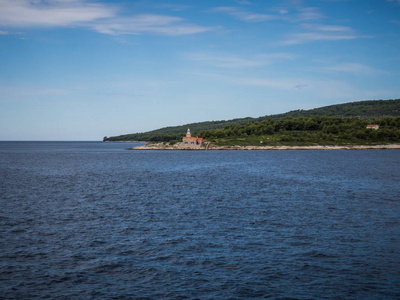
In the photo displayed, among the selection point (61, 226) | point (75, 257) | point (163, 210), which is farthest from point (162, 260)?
point (163, 210)

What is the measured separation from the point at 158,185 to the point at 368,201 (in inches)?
1250

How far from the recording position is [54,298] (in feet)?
57.0

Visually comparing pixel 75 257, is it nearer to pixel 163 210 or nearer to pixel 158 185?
pixel 163 210

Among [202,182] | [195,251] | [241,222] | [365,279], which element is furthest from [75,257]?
[202,182]

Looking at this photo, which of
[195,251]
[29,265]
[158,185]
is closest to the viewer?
[29,265]

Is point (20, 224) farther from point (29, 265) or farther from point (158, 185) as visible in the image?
point (158, 185)

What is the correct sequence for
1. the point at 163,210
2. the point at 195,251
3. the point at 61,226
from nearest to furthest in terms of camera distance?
the point at 195,251 < the point at 61,226 < the point at 163,210

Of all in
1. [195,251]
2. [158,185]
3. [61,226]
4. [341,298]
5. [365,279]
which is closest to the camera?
[341,298]

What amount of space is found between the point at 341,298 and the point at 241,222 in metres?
14.9

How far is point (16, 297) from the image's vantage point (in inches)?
688

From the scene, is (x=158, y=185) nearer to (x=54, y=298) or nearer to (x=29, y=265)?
(x=29, y=265)

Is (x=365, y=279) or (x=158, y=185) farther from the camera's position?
(x=158, y=185)

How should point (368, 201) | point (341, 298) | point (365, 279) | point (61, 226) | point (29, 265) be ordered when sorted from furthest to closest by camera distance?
point (368, 201) → point (61, 226) → point (29, 265) → point (365, 279) → point (341, 298)

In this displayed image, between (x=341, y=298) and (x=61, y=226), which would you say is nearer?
(x=341, y=298)
